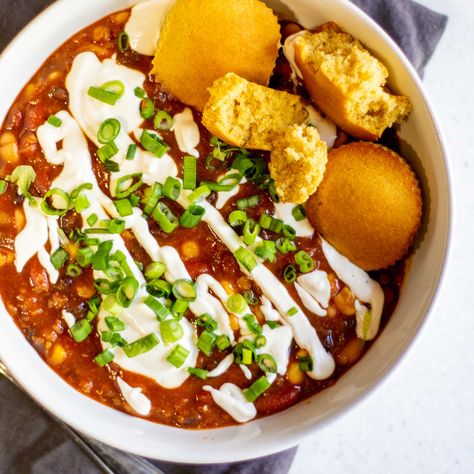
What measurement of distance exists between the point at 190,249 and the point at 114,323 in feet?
1.16

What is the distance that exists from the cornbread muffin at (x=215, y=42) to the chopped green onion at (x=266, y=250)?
1.73 ft

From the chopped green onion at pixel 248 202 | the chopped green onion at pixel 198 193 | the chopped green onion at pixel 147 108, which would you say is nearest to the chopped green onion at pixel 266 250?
the chopped green onion at pixel 248 202

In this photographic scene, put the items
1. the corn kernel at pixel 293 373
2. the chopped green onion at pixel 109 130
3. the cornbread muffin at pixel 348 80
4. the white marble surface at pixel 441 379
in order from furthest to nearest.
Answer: the white marble surface at pixel 441 379 → the corn kernel at pixel 293 373 → the chopped green onion at pixel 109 130 → the cornbread muffin at pixel 348 80

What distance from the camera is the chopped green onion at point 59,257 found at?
246cm

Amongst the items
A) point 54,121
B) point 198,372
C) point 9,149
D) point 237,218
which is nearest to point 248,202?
point 237,218

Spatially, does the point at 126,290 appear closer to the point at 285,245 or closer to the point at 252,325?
the point at 252,325

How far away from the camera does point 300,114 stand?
7.84 ft

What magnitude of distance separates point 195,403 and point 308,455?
592mm

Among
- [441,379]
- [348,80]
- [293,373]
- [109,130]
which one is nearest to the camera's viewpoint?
[348,80]

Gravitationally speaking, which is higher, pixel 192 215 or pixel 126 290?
pixel 192 215

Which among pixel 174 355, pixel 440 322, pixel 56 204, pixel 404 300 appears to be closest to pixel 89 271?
pixel 56 204

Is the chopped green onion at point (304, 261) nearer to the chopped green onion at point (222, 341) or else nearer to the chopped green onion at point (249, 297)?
the chopped green onion at point (249, 297)

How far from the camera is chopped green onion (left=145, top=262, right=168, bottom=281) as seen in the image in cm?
246

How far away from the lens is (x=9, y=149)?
2.46 metres
